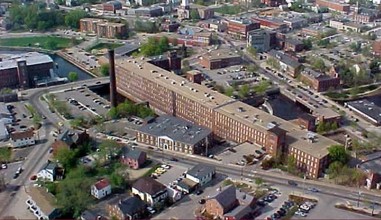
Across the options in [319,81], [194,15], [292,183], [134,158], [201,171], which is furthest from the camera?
[194,15]

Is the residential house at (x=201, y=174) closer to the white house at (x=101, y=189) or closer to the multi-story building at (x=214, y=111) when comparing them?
the white house at (x=101, y=189)

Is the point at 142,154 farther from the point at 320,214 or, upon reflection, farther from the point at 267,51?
the point at 267,51

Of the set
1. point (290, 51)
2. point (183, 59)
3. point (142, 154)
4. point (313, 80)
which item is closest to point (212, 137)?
point (142, 154)

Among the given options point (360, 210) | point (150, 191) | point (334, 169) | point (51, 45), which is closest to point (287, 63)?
point (334, 169)

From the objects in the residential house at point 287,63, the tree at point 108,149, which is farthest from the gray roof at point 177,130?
the residential house at point 287,63

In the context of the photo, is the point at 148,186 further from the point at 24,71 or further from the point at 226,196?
the point at 24,71

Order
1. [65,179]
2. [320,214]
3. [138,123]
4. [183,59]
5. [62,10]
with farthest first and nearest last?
[62,10] → [183,59] → [138,123] → [65,179] → [320,214]

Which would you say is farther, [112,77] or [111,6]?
[111,6]

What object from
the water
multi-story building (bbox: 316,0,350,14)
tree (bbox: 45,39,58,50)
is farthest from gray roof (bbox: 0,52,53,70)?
multi-story building (bbox: 316,0,350,14)
